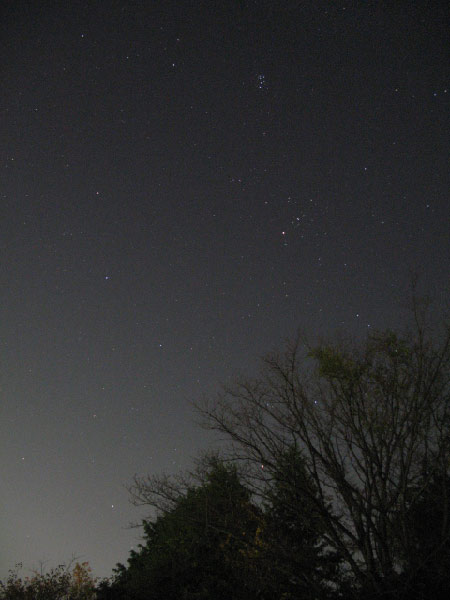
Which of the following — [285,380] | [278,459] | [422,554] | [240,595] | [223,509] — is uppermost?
[285,380]

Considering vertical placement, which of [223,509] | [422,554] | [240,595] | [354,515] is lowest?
[240,595]

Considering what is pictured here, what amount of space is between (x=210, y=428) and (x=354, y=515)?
12.1 ft

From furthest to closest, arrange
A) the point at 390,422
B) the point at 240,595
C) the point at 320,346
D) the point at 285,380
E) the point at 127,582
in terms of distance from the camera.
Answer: the point at 127,582 → the point at 240,595 → the point at 285,380 → the point at 320,346 → the point at 390,422

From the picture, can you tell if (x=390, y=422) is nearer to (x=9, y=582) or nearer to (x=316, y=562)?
(x=316, y=562)

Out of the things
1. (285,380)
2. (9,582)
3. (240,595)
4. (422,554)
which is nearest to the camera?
(422,554)

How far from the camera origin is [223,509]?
920cm

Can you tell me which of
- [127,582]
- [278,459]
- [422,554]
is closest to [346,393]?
[278,459]

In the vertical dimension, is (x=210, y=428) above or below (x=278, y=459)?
above

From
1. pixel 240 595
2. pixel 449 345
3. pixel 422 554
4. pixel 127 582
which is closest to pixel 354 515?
pixel 422 554

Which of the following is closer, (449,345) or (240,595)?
(449,345)

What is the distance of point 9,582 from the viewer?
1980 cm

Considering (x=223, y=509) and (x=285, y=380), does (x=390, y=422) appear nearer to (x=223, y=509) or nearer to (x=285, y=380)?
(x=285, y=380)

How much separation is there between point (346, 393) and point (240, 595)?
8312 mm

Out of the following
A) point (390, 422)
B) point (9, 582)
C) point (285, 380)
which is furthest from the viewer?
point (9, 582)
